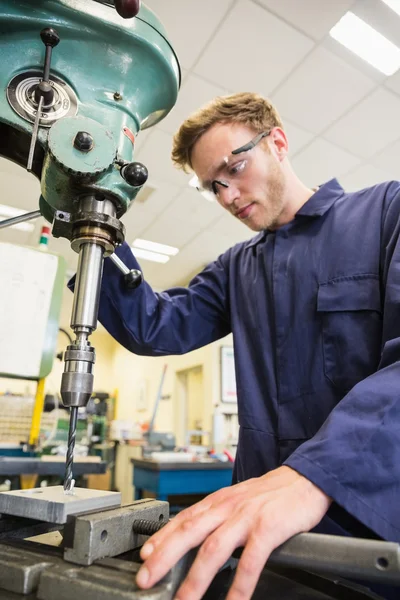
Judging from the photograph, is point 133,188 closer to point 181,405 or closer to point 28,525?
point 28,525

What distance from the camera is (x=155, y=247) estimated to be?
4.86m

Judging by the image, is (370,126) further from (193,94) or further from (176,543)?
(176,543)

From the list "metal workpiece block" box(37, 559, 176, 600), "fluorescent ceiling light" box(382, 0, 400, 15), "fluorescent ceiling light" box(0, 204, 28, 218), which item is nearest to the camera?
"metal workpiece block" box(37, 559, 176, 600)

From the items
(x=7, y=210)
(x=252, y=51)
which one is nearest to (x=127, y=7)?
(x=252, y=51)

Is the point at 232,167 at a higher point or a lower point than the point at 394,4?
lower

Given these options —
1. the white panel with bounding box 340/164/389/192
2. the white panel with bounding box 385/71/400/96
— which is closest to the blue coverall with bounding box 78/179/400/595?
the white panel with bounding box 385/71/400/96

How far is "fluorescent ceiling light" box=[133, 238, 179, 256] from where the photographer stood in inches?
186

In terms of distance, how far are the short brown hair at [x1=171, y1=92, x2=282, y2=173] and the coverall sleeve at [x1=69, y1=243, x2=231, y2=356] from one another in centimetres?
35

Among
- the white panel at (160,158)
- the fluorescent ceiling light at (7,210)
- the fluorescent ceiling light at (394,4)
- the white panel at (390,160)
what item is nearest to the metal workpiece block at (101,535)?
the fluorescent ceiling light at (394,4)

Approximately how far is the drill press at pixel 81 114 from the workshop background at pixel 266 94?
1.53 feet

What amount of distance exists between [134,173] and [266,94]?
226 cm

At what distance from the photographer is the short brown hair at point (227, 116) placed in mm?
1084

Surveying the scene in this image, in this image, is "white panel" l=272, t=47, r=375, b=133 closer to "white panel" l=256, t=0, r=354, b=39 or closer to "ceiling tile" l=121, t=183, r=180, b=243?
"white panel" l=256, t=0, r=354, b=39

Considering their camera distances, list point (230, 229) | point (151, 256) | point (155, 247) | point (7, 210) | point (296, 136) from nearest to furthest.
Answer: point (296, 136), point (7, 210), point (230, 229), point (155, 247), point (151, 256)
